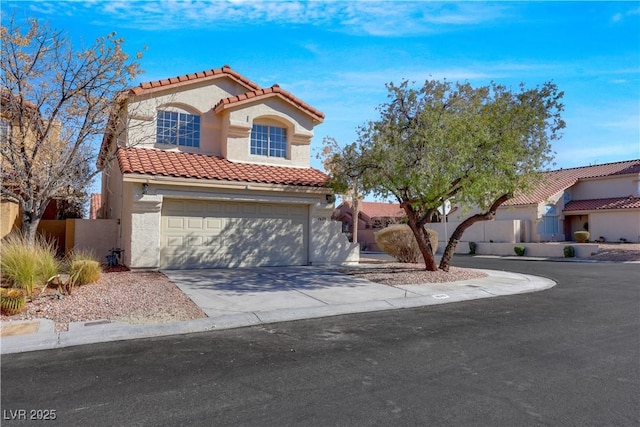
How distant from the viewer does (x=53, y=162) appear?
11.4 metres

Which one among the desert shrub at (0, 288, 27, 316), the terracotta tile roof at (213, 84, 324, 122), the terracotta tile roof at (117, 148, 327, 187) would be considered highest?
the terracotta tile roof at (213, 84, 324, 122)

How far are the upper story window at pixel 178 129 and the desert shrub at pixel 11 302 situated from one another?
29.0 feet

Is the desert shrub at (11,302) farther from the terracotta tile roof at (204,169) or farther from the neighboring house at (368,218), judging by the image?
the neighboring house at (368,218)

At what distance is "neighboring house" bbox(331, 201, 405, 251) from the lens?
4152 centimetres

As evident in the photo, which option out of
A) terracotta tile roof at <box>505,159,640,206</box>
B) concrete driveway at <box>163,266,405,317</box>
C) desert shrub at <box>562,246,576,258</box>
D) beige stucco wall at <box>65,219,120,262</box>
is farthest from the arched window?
beige stucco wall at <box>65,219,120,262</box>

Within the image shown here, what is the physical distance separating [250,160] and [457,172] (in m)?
7.82

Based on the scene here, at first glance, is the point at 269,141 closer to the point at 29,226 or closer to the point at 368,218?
the point at 29,226

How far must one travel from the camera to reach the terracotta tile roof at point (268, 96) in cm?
1625

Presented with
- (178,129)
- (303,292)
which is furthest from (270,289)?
(178,129)

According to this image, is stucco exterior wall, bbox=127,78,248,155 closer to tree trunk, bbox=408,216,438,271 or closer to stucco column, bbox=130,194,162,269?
stucco column, bbox=130,194,162,269

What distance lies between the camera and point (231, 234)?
15406mm

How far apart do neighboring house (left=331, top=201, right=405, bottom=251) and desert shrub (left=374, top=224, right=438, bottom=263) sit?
68.2 ft

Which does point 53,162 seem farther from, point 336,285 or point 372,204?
point 372,204

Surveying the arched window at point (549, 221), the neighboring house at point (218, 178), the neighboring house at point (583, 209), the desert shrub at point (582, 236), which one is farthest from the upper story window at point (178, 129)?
the arched window at point (549, 221)
